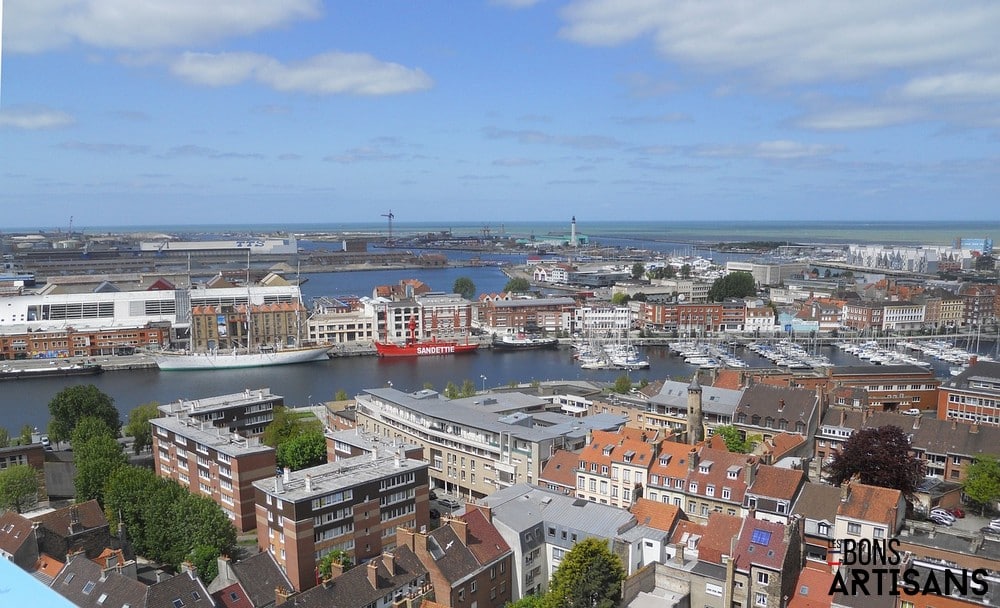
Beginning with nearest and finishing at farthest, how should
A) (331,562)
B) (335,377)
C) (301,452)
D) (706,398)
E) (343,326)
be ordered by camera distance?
1. (331,562)
2. (301,452)
3. (706,398)
4. (335,377)
5. (343,326)

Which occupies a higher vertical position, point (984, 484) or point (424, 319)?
point (984, 484)

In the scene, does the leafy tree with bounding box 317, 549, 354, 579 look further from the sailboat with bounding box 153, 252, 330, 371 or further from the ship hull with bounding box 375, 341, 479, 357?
the ship hull with bounding box 375, 341, 479, 357

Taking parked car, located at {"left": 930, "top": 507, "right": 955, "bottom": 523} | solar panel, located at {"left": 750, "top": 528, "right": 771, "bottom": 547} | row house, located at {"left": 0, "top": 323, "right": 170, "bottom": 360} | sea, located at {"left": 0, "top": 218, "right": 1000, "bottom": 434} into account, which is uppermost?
solar panel, located at {"left": 750, "top": 528, "right": 771, "bottom": 547}

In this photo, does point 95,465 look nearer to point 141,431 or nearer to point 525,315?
point 141,431

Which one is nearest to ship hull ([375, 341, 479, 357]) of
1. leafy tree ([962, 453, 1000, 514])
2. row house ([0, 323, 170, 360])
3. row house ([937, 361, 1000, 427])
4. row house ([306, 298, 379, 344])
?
row house ([306, 298, 379, 344])

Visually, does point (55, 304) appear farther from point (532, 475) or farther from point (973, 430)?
point (973, 430)

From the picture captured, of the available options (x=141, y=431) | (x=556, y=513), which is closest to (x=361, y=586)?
(x=556, y=513)

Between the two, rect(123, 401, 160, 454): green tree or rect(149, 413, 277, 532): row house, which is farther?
rect(123, 401, 160, 454): green tree

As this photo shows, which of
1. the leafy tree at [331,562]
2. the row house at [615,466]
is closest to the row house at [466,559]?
the leafy tree at [331,562]
